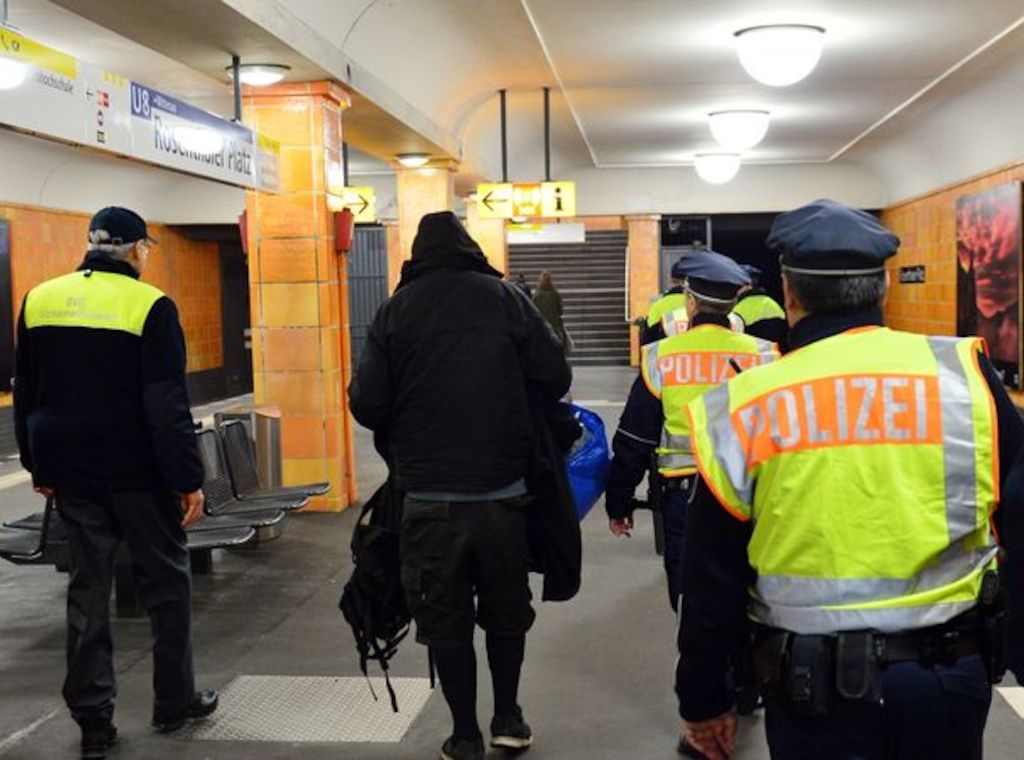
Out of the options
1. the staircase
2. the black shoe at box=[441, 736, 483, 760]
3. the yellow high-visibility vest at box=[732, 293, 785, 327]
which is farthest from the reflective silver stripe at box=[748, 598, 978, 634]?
the staircase

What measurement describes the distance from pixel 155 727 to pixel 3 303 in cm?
888

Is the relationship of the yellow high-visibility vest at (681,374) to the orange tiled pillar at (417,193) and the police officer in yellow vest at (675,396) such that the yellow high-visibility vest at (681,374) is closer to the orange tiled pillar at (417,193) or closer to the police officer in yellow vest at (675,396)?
the police officer in yellow vest at (675,396)

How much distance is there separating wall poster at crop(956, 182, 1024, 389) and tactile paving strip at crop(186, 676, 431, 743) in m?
9.28

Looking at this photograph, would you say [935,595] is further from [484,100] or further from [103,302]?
[484,100]

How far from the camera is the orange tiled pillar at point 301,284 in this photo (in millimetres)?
7477

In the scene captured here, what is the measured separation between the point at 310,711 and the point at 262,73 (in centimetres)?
425

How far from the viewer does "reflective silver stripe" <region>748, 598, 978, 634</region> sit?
1.88 m

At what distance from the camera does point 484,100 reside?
11914mm

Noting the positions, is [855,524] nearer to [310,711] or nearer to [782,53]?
[310,711]

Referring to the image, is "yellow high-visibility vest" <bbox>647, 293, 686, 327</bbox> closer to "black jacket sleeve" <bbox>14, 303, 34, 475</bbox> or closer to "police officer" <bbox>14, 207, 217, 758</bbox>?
"police officer" <bbox>14, 207, 217, 758</bbox>

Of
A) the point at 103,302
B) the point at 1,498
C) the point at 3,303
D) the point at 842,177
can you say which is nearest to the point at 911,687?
the point at 103,302

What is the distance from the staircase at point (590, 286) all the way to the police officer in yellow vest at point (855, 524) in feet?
63.0

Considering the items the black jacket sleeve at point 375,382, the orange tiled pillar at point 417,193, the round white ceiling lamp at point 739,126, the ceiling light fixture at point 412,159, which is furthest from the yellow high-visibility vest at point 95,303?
the round white ceiling lamp at point 739,126

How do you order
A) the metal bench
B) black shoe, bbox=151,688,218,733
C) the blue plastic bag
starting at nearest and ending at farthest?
black shoe, bbox=151,688,218,733 < the blue plastic bag < the metal bench
